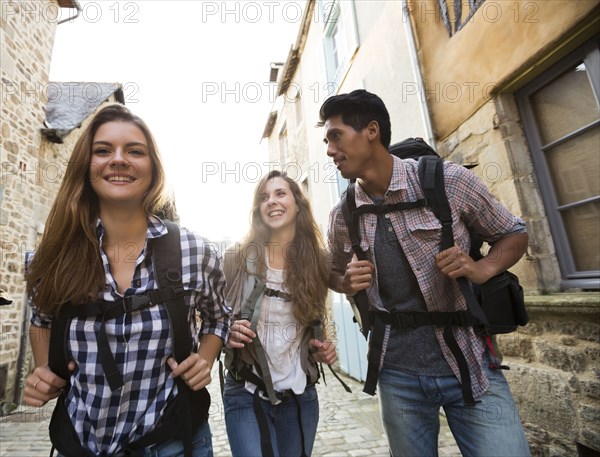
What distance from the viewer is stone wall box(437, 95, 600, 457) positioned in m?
2.34

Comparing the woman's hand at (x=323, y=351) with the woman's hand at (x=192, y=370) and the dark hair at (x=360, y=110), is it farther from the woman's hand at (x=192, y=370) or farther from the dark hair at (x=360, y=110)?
the dark hair at (x=360, y=110)

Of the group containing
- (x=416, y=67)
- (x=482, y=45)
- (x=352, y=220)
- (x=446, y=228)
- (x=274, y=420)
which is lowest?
(x=274, y=420)

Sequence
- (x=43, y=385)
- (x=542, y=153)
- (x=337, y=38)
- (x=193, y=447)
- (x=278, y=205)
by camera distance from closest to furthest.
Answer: (x=43, y=385) < (x=193, y=447) < (x=278, y=205) < (x=542, y=153) < (x=337, y=38)

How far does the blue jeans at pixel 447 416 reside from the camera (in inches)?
50.7

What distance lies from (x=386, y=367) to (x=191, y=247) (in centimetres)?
101

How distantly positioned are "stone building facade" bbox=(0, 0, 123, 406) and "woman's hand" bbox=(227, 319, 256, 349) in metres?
5.58

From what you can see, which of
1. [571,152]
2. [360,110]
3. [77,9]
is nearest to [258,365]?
[360,110]

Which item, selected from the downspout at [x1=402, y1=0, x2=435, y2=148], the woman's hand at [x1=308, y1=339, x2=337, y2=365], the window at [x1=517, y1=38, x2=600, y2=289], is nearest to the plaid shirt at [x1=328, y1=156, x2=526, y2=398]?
the woman's hand at [x1=308, y1=339, x2=337, y2=365]

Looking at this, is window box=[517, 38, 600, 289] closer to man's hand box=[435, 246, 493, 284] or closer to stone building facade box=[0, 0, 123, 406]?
man's hand box=[435, 246, 493, 284]

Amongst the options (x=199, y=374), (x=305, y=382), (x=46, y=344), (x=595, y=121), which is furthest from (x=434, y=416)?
(x=595, y=121)

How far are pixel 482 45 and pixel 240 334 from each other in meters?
3.36

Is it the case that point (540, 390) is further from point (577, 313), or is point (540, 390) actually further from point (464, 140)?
point (464, 140)

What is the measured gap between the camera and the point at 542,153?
2885 mm

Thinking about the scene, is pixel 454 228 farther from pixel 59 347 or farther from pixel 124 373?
pixel 59 347
